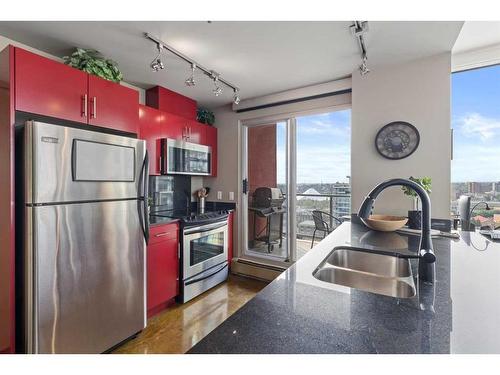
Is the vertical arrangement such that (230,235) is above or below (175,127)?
below

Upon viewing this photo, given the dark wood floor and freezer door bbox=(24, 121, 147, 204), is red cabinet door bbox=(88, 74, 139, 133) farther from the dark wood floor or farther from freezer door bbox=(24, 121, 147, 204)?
the dark wood floor

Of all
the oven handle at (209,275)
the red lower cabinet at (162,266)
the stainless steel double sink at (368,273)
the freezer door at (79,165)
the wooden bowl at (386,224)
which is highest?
the freezer door at (79,165)

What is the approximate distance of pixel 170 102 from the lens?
287 cm

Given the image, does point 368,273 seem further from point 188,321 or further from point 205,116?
point 205,116

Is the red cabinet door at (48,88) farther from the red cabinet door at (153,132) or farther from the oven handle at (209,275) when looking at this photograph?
the oven handle at (209,275)

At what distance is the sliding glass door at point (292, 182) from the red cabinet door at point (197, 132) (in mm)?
565

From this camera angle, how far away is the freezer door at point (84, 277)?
140 cm

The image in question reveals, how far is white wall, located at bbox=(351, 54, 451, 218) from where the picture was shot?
2.03m

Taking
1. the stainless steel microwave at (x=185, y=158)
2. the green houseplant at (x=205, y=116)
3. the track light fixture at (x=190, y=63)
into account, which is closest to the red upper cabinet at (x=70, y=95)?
the track light fixture at (x=190, y=63)

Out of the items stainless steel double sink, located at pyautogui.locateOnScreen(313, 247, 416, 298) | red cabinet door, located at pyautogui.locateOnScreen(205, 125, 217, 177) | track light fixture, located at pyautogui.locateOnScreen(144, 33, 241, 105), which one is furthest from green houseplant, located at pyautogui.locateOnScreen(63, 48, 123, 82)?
stainless steel double sink, located at pyautogui.locateOnScreen(313, 247, 416, 298)

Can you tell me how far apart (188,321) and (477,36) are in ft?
11.3

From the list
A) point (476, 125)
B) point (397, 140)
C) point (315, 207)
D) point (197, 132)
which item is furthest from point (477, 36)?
point (197, 132)

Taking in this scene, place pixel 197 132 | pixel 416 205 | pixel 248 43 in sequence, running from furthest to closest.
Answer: pixel 197 132 < pixel 416 205 < pixel 248 43
